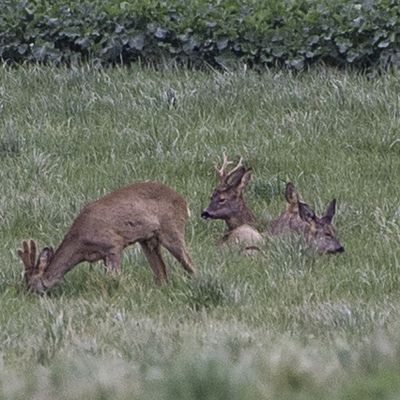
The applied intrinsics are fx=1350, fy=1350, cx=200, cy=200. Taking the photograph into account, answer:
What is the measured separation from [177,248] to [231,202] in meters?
1.42

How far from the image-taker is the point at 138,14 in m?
14.4

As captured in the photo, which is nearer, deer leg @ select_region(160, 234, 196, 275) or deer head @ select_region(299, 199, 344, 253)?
deer leg @ select_region(160, 234, 196, 275)

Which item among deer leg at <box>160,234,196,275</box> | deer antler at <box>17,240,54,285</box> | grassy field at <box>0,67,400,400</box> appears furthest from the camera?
deer leg at <box>160,234,196,275</box>

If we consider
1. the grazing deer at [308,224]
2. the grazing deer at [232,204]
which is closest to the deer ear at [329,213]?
the grazing deer at [308,224]

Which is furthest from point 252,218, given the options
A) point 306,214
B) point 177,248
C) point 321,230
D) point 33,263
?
point 33,263

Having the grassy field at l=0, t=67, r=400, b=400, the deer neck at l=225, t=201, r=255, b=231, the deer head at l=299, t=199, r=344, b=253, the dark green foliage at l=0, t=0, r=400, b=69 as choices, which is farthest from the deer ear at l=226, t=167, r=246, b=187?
the dark green foliage at l=0, t=0, r=400, b=69

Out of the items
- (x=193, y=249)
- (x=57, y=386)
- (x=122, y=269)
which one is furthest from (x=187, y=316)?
(x=57, y=386)

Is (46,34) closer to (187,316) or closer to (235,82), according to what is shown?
(235,82)

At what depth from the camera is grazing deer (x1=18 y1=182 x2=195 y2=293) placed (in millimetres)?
8219

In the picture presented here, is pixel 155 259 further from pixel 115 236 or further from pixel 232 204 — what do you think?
pixel 232 204

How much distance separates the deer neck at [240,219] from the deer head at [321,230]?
564 millimetres

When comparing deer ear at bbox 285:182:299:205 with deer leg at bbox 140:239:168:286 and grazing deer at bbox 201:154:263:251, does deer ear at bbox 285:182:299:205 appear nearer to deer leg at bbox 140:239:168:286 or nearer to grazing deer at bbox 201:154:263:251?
grazing deer at bbox 201:154:263:251

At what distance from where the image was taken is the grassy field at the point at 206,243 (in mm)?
5016

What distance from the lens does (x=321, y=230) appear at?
9.10 m
